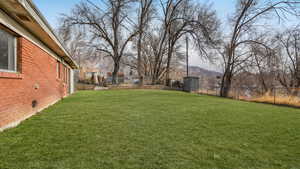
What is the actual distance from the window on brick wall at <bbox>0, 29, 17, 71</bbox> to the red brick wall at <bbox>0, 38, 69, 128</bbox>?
10 centimetres

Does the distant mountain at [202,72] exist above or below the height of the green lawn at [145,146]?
above

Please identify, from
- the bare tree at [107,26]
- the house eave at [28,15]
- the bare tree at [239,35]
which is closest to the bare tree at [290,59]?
the bare tree at [239,35]

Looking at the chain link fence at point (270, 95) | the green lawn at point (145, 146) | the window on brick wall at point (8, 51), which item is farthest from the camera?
the chain link fence at point (270, 95)

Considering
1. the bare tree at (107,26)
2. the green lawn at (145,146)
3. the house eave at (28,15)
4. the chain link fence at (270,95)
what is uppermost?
the bare tree at (107,26)

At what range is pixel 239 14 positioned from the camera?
1241 centimetres

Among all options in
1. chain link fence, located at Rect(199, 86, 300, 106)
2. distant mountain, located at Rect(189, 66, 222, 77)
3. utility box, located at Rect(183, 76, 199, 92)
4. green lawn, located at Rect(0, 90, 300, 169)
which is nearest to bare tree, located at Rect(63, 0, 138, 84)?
utility box, located at Rect(183, 76, 199, 92)

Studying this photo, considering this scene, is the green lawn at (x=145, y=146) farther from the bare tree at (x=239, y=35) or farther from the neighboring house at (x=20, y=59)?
the bare tree at (x=239, y=35)

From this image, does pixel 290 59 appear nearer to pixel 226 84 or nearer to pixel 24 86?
pixel 226 84

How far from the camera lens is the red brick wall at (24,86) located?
9.23 ft

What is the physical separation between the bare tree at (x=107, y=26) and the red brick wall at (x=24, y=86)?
43.4 ft

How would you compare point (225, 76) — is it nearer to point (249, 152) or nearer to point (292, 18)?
point (292, 18)

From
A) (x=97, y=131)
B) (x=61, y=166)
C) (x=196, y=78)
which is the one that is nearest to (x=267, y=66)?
(x=196, y=78)

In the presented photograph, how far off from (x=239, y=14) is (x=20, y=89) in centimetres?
1508

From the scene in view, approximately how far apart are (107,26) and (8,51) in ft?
58.3
